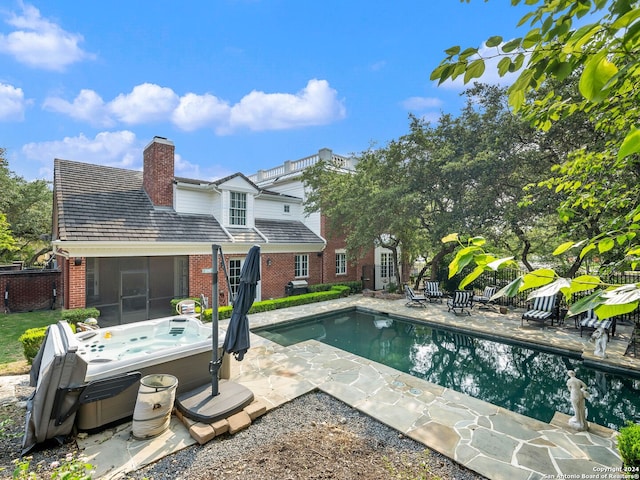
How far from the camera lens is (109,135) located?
27.2 metres

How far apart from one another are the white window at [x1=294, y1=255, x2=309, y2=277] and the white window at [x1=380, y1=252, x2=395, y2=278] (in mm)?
6353

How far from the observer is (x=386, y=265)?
21422mm

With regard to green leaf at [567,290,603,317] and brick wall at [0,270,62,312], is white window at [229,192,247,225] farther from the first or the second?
green leaf at [567,290,603,317]

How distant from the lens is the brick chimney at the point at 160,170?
42.3ft

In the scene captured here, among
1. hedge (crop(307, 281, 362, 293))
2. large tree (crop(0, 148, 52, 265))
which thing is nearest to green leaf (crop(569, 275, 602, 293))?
hedge (crop(307, 281, 362, 293))

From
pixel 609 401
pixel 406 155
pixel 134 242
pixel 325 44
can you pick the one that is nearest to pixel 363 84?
pixel 325 44

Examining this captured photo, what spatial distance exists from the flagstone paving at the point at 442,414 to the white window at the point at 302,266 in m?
7.51

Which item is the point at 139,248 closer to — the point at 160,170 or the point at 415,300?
the point at 160,170

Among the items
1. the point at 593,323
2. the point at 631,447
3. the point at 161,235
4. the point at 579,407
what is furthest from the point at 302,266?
the point at 631,447

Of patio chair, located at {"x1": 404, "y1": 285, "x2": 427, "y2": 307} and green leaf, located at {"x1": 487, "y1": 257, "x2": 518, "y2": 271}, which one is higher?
green leaf, located at {"x1": 487, "y1": 257, "x2": 518, "y2": 271}

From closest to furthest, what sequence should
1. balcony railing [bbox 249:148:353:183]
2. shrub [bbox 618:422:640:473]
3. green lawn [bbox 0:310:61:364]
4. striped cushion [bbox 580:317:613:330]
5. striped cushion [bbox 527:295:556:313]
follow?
1. shrub [bbox 618:422:640:473]
2. green lawn [bbox 0:310:61:364]
3. striped cushion [bbox 580:317:613:330]
4. striped cushion [bbox 527:295:556:313]
5. balcony railing [bbox 249:148:353:183]

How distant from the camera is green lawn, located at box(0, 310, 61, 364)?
7.70m

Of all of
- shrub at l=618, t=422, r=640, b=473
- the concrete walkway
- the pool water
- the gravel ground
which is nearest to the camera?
shrub at l=618, t=422, r=640, b=473

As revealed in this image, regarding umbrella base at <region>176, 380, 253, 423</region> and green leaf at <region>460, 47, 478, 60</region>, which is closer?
green leaf at <region>460, 47, 478, 60</region>
